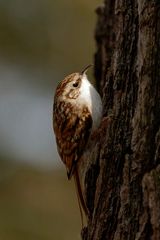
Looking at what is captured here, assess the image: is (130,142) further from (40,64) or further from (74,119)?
(40,64)

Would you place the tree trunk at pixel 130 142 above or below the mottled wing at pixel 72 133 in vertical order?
above

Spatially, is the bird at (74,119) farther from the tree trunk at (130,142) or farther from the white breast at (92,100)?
the tree trunk at (130,142)

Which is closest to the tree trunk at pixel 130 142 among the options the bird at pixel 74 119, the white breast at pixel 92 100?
the white breast at pixel 92 100

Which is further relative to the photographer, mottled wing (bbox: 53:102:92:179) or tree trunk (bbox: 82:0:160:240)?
mottled wing (bbox: 53:102:92:179)

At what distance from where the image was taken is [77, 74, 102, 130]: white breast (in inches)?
132

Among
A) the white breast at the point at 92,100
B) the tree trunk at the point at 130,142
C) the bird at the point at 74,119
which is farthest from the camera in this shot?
the bird at the point at 74,119

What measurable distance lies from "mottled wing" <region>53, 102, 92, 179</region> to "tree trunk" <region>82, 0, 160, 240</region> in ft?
1.08

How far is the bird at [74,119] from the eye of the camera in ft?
11.4

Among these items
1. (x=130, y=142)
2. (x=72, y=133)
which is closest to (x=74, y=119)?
(x=72, y=133)

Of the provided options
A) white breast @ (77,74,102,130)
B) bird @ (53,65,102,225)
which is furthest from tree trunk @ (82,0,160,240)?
bird @ (53,65,102,225)

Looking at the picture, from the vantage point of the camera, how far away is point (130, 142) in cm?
284

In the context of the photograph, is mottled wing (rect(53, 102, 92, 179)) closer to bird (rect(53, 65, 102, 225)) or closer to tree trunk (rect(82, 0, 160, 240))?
bird (rect(53, 65, 102, 225))

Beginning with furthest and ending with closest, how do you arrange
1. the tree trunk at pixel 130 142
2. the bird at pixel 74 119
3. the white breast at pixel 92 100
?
1. the bird at pixel 74 119
2. the white breast at pixel 92 100
3. the tree trunk at pixel 130 142

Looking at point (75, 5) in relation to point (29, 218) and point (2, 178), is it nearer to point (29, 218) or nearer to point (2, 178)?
point (2, 178)
